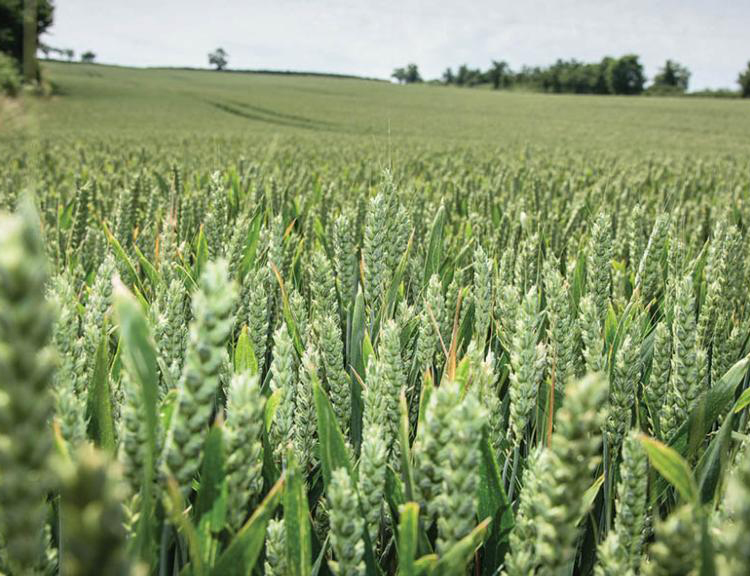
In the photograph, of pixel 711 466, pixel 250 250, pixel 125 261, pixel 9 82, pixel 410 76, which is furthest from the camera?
pixel 410 76

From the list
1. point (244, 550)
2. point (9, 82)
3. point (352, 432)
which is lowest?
point (352, 432)

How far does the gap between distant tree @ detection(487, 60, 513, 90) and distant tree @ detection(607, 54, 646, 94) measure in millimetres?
16216

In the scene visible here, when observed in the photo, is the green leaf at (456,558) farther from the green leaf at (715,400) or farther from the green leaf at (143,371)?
the green leaf at (715,400)

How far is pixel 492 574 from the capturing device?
758 mm

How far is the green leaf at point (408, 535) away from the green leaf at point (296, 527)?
0.38 ft

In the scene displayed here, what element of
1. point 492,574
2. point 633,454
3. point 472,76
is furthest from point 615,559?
point 472,76

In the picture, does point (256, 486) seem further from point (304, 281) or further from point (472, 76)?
point (472, 76)

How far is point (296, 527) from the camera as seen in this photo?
1.99 feet

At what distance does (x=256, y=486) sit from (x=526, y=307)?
444 millimetres

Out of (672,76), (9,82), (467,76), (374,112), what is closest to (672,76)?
(672,76)

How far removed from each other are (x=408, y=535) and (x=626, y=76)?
93230 millimetres

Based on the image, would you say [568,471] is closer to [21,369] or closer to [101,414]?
[21,369]

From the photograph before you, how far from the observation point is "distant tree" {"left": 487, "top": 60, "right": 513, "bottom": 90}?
301 feet

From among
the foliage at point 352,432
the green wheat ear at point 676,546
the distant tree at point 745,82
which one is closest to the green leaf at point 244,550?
the foliage at point 352,432
